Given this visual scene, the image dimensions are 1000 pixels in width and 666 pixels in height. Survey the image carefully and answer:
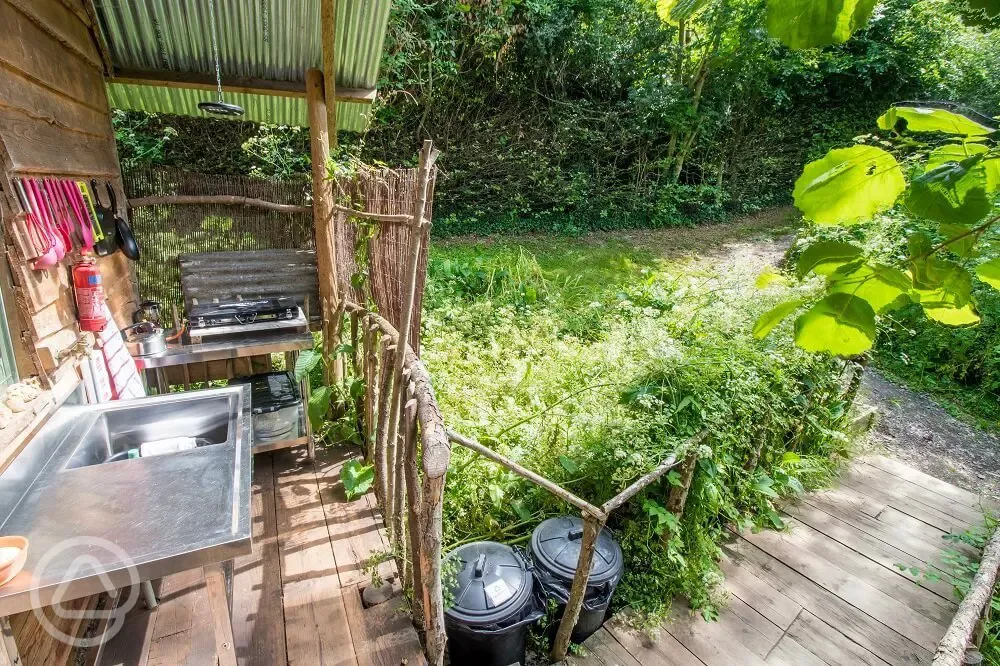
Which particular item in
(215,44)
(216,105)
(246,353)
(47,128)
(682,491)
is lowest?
(682,491)

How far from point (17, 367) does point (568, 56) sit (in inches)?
362

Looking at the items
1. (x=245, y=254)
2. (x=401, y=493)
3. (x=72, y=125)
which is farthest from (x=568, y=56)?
(x=401, y=493)

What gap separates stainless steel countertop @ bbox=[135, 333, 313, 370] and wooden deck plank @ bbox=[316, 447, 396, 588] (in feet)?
2.72

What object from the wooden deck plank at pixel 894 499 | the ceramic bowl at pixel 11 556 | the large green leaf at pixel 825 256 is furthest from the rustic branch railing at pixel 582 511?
the wooden deck plank at pixel 894 499

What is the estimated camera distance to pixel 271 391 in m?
3.23

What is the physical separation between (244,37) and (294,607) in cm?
329

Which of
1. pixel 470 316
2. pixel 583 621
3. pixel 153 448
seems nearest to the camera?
pixel 153 448

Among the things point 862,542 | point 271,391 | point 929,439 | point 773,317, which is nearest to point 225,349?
point 271,391

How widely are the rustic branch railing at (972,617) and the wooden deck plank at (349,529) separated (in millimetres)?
2577

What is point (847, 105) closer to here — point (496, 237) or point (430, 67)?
point (496, 237)

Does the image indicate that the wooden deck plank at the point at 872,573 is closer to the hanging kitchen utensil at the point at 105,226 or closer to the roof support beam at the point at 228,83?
the roof support beam at the point at 228,83

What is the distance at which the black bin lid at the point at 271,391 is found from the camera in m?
3.01

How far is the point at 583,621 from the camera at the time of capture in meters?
2.78

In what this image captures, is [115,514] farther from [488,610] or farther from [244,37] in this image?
[244,37]
